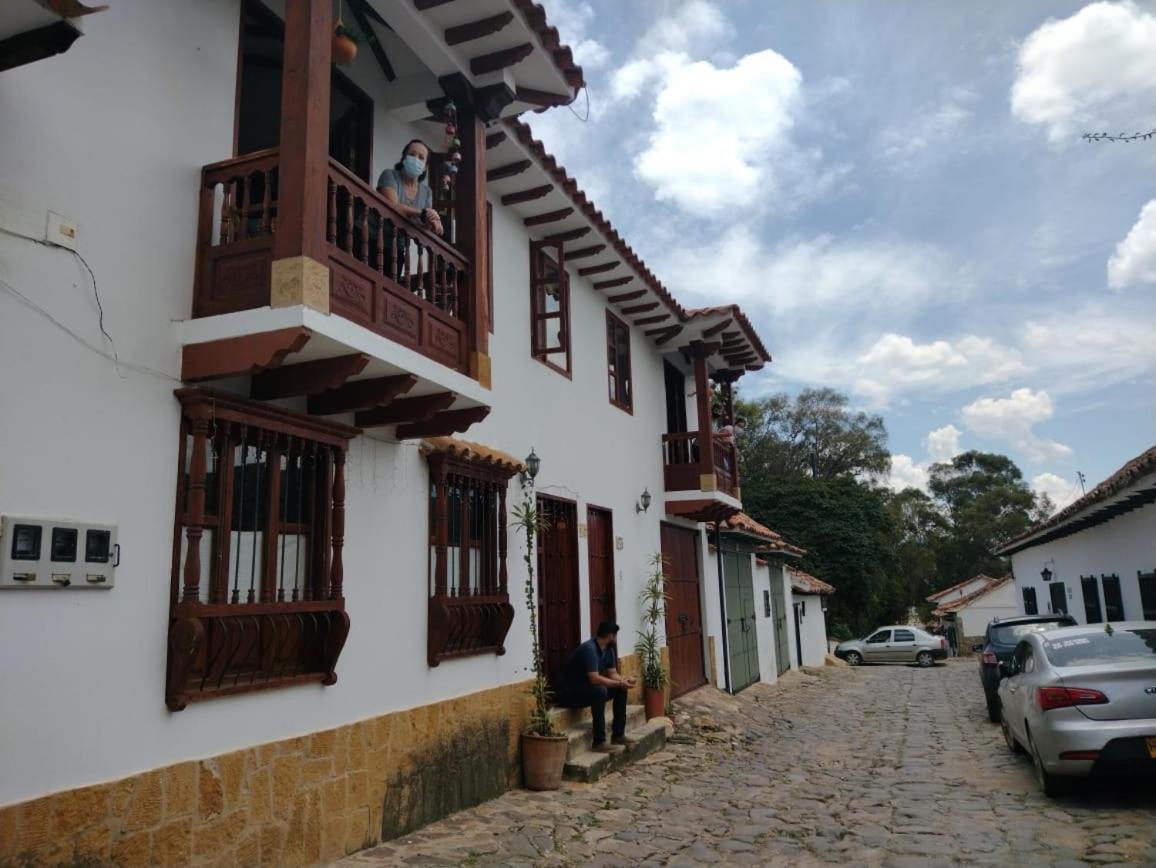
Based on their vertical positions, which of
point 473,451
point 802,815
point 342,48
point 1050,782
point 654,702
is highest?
point 342,48

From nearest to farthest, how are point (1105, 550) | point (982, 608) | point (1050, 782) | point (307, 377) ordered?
point (307, 377) < point (1050, 782) < point (1105, 550) < point (982, 608)

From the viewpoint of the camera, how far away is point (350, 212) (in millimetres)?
5250

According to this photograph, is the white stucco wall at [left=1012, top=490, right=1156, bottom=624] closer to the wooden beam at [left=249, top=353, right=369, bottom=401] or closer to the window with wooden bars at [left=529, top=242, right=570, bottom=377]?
the window with wooden bars at [left=529, top=242, right=570, bottom=377]

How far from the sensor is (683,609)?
543 inches

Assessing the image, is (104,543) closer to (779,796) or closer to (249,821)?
(249,821)

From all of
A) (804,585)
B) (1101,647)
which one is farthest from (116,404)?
(804,585)

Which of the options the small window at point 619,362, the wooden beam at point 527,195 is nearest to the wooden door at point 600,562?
the small window at point 619,362

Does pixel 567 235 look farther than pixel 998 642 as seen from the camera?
No

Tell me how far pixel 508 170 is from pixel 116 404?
5139 millimetres

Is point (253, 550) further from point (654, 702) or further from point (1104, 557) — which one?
point (1104, 557)

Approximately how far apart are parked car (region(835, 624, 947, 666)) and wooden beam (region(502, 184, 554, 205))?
2449cm

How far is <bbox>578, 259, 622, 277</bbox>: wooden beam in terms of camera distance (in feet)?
36.0

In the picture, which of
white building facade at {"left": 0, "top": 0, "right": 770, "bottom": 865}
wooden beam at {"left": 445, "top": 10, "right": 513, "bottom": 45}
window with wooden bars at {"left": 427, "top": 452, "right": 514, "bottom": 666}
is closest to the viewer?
white building facade at {"left": 0, "top": 0, "right": 770, "bottom": 865}

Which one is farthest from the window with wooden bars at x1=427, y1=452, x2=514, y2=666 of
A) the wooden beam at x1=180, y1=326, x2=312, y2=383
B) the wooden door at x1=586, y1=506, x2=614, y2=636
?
the wooden beam at x1=180, y1=326, x2=312, y2=383
